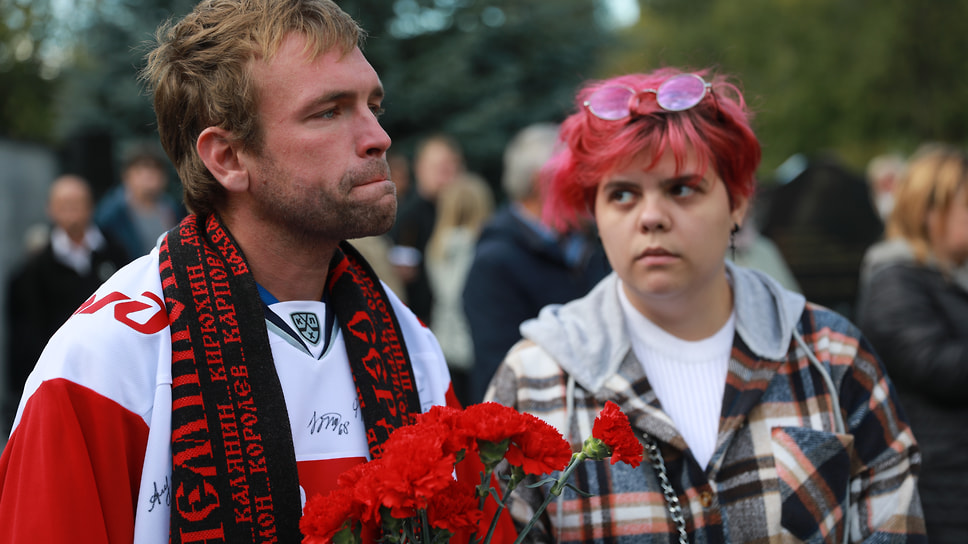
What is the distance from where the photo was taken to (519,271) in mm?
4109

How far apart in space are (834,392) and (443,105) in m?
10.7

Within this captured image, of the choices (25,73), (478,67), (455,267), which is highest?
(25,73)

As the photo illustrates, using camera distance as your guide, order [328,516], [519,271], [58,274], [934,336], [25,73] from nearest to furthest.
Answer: [328,516] < [934,336] < [519,271] < [58,274] < [25,73]

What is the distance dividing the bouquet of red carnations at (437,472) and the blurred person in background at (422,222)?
4.63m

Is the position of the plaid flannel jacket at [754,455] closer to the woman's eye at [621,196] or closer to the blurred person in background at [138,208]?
the woman's eye at [621,196]

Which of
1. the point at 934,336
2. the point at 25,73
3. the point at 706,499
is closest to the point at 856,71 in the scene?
the point at 25,73

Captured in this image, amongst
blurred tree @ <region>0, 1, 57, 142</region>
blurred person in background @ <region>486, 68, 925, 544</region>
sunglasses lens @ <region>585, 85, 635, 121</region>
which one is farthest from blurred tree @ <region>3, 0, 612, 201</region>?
blurred person in background @ <region>486, 68, 925, 544</region>

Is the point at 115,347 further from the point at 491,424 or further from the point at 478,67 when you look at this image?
the point at 478,67

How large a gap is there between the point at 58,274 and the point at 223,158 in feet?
17.1

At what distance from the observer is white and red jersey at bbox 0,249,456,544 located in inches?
59.4

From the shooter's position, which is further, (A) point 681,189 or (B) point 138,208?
(B) point 138,208

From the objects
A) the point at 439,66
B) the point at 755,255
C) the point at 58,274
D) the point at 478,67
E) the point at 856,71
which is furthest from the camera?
the point at 856,71

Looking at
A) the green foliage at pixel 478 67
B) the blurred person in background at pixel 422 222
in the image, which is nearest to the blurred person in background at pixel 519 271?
the blurred person in background at pixel 422 222

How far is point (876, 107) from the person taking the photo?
25047mm
